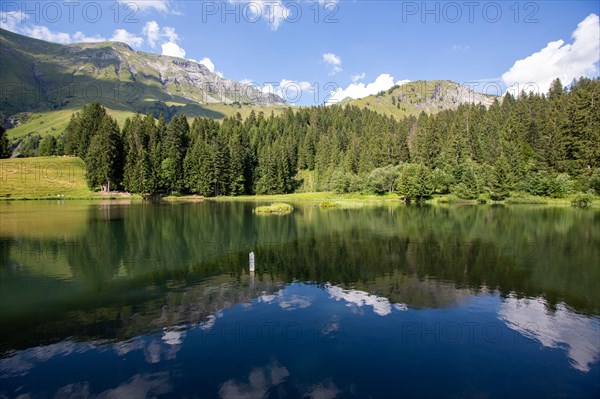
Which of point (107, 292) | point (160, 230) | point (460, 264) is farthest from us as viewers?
point (160, 230)

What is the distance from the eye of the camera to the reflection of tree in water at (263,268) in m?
19.6

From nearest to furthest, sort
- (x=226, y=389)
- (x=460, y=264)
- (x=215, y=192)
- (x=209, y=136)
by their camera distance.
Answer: (x=226, y=389) → (x=460, y=264) → (x=215, y=192) → (x=209, y=136)

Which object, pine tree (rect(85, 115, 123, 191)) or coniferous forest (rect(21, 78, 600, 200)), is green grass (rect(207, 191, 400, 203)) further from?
pine tree (rect(85, 115, 123, 191))

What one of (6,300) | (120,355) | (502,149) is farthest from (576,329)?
(502,149)

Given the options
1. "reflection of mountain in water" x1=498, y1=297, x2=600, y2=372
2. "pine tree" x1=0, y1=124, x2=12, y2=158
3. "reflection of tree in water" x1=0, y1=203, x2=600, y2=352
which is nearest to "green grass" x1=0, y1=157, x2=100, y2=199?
"pine tree" x1=0, y1=124, x2=12, y2=158

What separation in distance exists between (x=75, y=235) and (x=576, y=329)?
162 ft

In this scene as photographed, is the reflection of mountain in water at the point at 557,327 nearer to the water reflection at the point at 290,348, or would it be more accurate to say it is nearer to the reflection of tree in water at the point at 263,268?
the water reflection at the point at 290,348

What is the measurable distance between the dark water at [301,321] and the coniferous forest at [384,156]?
8054 cm

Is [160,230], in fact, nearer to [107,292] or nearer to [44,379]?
[107,292]

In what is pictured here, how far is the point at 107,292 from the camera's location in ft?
74.1

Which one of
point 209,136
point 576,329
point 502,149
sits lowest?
point 576,329

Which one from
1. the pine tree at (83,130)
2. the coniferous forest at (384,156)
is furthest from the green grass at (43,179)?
the pine tree at (83,130)

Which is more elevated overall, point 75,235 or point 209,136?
point 209,136

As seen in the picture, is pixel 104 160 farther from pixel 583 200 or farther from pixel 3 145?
pixel 583 200
